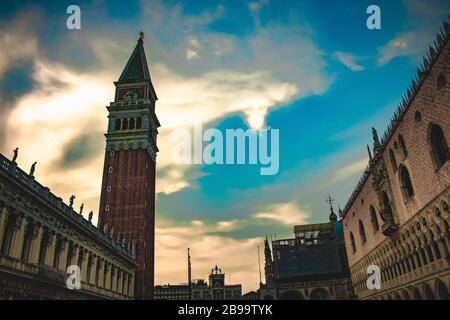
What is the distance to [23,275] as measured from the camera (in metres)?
22.8

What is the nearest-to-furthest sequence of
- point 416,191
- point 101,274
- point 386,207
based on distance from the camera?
point 416,191 < point 386,207 < point 101,274

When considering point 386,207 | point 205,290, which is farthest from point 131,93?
Result: point 205,290

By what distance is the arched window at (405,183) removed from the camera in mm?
32062

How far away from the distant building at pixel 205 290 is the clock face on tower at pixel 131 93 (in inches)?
3254

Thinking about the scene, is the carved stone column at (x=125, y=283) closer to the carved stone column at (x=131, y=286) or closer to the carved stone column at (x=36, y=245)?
the carved stone column at (x=131, y=286)

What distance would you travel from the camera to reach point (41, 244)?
26.9 metres

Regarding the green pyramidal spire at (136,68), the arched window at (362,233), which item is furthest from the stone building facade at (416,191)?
the green pyramidal spire at (136,68)

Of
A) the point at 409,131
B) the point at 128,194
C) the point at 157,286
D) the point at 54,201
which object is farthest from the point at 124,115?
the point at 157,286

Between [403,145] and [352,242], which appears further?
[352,242]

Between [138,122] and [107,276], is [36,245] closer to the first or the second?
[107,276]

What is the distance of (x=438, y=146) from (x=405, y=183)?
759cm

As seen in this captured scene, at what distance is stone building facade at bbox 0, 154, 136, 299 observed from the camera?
869 inches
